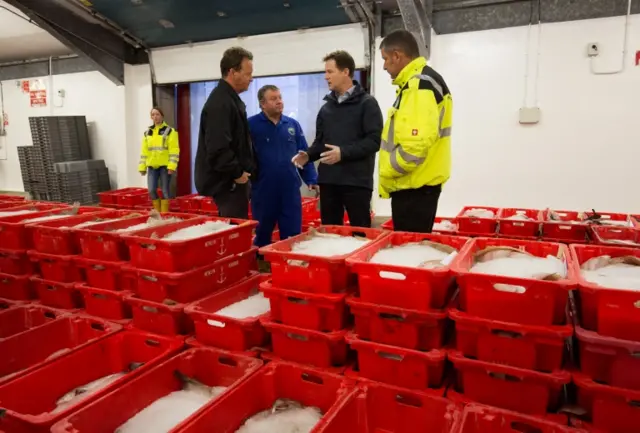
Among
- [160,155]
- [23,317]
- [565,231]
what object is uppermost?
[160,155]

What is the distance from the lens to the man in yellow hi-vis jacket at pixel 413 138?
7.20 feet

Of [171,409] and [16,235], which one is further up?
[16,235]

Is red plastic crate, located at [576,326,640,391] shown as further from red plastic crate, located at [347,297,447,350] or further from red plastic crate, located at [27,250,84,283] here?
red plastic crate, located at [27,250,84,283]

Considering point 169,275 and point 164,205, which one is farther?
point 164,205

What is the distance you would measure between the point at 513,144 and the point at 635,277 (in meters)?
4.12

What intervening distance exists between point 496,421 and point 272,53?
18.9 ft

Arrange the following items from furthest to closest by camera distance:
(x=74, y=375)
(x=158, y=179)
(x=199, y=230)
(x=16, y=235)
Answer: (x=158, y=179) < (x=16, y=235) < (x=199, y=230) < (x=74, y=375)

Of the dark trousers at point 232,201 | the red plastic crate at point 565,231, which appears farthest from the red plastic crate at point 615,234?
the dark trousers at point 232,201

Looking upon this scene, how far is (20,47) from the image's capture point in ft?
26.9

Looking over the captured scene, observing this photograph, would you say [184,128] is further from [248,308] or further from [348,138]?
[248,308]

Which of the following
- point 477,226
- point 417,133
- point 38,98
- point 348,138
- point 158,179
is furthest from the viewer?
point 38,98

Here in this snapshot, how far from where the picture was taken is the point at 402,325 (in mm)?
1649

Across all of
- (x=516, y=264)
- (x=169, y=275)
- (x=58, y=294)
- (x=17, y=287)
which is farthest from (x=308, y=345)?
(x=17, y=287)

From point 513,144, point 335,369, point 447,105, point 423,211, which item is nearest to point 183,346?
point 335,369
